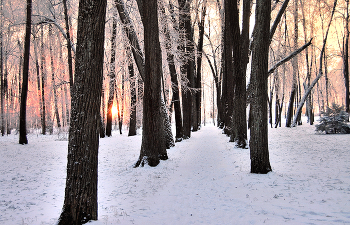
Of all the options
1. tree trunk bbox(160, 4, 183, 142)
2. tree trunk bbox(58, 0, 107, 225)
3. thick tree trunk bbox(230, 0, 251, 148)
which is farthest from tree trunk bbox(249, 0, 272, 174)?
tree trunk bbox(160, 4, 183, 142)

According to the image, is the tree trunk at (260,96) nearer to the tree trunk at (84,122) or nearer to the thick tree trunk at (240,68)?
the tree trunk at (84,122)

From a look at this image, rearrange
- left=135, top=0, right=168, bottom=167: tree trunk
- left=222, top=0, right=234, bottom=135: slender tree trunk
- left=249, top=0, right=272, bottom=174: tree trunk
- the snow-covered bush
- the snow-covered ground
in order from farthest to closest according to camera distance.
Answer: the snow-covered bush < left=222, top=0, right=234, bottom=135: slender tree trunk < left=135, top=0, right=168, bottom=167: tree trunk < left=249, top=0, right=272, bottom=174: tree trunk < the snow-covered ground

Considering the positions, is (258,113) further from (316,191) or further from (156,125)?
(156,125)

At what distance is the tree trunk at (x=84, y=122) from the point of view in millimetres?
3490

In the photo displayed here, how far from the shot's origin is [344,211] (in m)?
3.64

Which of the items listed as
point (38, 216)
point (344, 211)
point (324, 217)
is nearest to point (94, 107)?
point (38, 216)

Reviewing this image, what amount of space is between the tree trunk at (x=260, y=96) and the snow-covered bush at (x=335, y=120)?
32.5 ft

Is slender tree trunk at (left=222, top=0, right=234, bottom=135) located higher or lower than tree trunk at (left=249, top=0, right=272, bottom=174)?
higher

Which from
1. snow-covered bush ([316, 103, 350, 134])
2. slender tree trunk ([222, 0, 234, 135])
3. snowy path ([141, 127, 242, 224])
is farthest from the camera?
snow-covered bush ([316, 103, 350, 134])

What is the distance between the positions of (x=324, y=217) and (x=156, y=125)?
5436mm

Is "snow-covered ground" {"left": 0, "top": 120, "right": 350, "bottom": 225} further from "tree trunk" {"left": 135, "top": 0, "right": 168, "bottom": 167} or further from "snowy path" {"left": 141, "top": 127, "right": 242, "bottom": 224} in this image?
"tree trunk" {"left": 135, "top": 0, "right": 168, "bottom": 167}

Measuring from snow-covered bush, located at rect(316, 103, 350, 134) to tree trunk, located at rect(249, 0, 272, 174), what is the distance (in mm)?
9895

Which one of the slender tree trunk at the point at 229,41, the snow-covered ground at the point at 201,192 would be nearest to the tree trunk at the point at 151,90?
the snow-covered ground at the point at 201,192

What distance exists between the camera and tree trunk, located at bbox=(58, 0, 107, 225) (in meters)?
3.49
